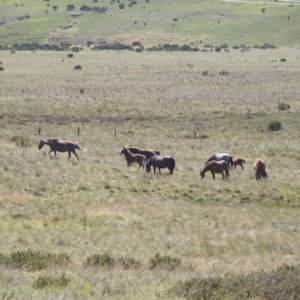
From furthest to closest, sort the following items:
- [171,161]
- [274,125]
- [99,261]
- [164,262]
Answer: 1. [274,125]
2. [171,161]
3. [164,262]
4. [99,261]

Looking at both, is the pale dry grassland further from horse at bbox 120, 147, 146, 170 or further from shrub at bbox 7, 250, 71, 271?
horse at bbox 120, 147, 146, 170

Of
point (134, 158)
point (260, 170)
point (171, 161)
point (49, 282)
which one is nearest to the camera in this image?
point (49, 282)

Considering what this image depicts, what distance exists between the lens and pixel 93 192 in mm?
21969

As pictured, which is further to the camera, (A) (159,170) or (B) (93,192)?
(A) (159,170)

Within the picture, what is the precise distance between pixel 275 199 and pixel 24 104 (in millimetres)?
32033

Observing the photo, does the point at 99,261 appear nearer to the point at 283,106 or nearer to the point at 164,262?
the point at 164,262

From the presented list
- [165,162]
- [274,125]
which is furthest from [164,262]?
[274,125]

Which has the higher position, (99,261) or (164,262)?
(99,261)

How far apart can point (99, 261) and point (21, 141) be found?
20366 mm

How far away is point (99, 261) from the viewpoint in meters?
13.4

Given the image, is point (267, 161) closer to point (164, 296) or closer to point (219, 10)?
point (164, 296)

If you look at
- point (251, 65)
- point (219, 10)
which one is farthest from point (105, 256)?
point (219, 10)

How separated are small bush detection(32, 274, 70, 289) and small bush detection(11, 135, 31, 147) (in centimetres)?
2134

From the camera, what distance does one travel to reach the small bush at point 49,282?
424 inches
